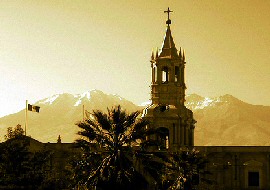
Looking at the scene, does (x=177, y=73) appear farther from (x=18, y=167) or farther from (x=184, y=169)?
(x=18, y=167)

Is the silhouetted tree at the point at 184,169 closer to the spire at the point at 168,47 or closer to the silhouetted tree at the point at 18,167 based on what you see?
the silhouetted tree at the point at 18,167

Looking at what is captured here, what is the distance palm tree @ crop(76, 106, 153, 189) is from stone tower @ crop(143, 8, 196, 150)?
15.6 meters

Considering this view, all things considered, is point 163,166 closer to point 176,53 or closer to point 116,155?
point 116,155

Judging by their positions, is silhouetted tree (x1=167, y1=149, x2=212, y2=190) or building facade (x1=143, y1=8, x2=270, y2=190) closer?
silhouetted tree (x1=167, y1=149, x2=212, y2=190)

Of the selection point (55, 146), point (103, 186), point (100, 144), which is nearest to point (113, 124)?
point (100, 144)

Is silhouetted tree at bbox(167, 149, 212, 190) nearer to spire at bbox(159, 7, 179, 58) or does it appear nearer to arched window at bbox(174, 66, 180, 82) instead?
arched window at bbox(174, 66, 180, 82)

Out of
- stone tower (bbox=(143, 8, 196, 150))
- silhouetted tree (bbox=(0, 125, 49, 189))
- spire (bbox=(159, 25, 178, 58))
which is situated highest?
spire (bbox=(159, 25, 178, 58))

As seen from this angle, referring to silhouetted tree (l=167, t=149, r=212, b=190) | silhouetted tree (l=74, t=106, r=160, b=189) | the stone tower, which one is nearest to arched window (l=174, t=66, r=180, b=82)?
the stone tower

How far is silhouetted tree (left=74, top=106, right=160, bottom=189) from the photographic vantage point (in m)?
35.9

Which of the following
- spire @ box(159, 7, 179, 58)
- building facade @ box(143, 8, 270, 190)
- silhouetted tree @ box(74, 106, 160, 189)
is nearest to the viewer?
silhouetted tree @ box(74, 106, 160, 189)

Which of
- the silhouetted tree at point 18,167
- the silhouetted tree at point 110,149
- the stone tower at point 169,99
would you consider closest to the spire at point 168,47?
the stone tower at point 169,99

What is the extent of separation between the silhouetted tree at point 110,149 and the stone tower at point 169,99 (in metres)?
15.7

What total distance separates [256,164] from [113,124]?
19953 millimetres

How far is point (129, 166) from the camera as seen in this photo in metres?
36.3
